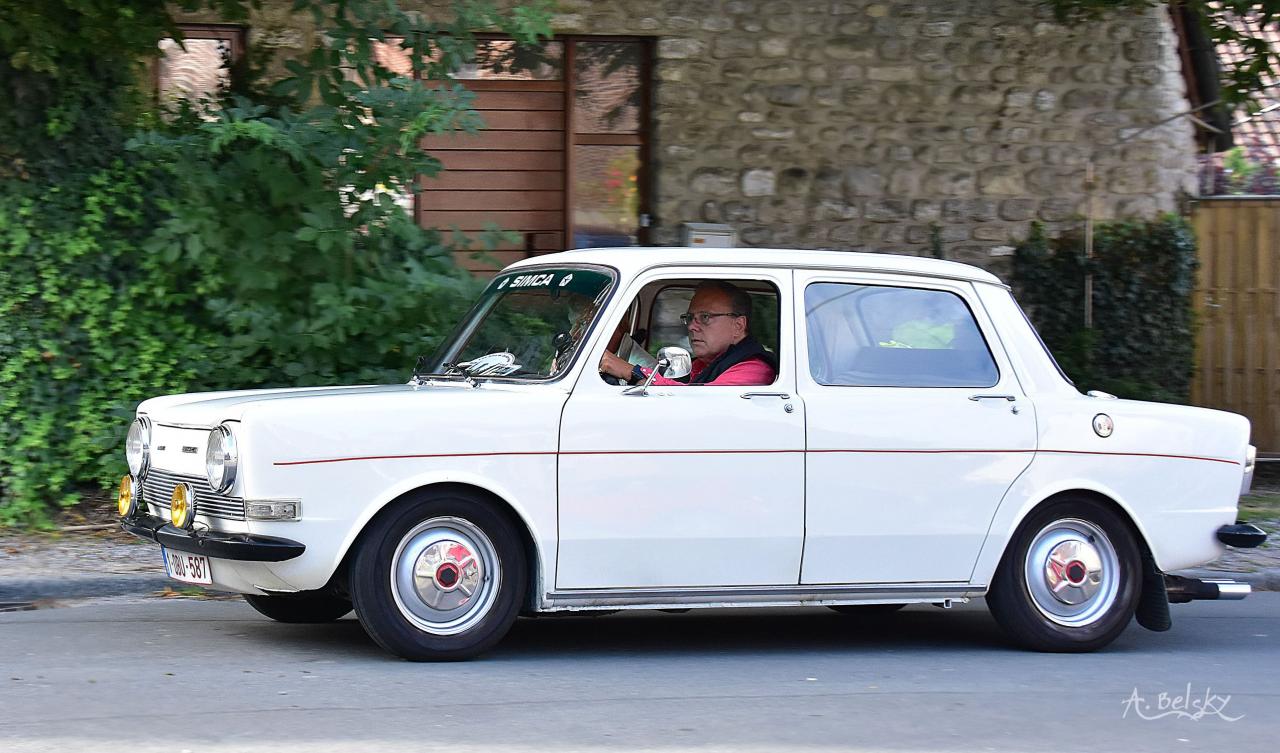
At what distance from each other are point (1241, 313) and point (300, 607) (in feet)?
32.3

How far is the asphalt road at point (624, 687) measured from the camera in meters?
5.44

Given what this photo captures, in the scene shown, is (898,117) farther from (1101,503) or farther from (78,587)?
(78,587)

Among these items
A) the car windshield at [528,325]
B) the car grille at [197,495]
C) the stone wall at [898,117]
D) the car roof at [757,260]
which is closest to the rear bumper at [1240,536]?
the car roof at [757,260]

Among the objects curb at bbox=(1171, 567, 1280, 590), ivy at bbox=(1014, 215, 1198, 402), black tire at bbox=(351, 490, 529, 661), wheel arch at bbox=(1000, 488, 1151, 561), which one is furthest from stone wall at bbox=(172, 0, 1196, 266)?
black tire at bbox=(351, 490, 529, 661)

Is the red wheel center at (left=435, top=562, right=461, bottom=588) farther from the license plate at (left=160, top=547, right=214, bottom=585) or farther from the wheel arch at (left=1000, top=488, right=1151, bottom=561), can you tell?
the wheel arch at (left=1000, top=488, right=1151, bottom=561)

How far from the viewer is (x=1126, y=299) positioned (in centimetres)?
1386

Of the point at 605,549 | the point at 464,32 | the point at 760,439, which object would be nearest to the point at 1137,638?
the point at 760,439

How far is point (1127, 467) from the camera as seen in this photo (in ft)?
23.5

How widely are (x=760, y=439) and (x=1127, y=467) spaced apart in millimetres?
1739

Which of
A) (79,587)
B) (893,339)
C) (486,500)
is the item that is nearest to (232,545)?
(486,500)

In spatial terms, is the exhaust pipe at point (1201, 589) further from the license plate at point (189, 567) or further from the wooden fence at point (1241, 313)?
the wooden fence at point (1241, 313)

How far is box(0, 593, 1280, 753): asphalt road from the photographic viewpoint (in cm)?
544

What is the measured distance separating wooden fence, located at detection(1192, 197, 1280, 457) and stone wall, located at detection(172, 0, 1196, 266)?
55 centimetres

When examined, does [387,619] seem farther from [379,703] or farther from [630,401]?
[630,401]
